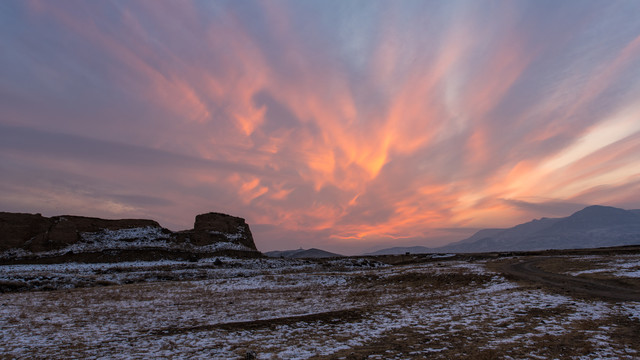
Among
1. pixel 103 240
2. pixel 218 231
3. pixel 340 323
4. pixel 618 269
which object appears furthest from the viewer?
pixel 218 231

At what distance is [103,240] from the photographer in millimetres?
69125

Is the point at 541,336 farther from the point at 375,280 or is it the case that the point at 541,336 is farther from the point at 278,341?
the point at 375,280

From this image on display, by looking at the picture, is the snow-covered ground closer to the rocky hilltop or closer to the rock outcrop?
the rocky hilltop

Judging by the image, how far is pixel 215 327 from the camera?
1455cm

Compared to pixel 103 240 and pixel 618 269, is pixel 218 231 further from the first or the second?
pixel 618 269

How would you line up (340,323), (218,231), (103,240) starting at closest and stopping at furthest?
(340,323) → (103,240) → (218,231)

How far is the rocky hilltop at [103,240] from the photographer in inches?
2341

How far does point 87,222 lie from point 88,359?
262ft

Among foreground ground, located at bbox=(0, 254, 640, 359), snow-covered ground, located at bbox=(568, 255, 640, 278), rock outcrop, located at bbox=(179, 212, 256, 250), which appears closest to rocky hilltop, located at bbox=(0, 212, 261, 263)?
rock outcrop, located at bbox=(179, 212, 256, 250)

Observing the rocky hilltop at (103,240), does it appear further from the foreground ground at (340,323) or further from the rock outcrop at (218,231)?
the foreground ground at (340,323)

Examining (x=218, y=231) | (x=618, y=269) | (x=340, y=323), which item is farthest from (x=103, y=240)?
(x=618, y=269)

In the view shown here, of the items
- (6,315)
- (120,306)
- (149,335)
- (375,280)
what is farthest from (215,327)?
(375,280)

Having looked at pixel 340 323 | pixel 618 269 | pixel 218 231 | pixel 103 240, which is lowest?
pixel 340 323

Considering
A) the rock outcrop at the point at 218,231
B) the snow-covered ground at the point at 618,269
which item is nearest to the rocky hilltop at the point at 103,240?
the rock outcrop at the point at 218,231
